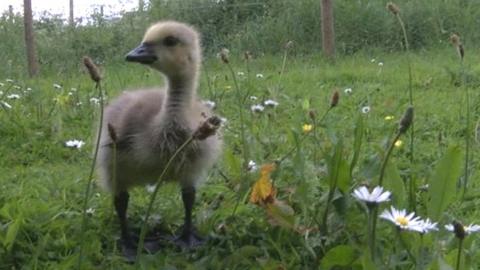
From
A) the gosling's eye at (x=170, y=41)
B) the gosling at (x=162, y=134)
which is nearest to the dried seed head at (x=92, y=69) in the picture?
the gosling at (x=162, y=134)

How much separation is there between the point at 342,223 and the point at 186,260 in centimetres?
60

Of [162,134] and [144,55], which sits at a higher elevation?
[144,55]

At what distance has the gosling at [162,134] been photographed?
10.8 feet

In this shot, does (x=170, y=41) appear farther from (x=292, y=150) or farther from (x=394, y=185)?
(x=394, y=185)

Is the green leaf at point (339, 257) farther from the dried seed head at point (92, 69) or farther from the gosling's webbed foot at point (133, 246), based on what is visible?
the dried seed head at point (92, 69)

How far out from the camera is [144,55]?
11.0ft

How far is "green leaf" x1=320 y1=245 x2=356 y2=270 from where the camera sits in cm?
283

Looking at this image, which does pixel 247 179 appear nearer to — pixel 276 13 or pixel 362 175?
pixel 362 175

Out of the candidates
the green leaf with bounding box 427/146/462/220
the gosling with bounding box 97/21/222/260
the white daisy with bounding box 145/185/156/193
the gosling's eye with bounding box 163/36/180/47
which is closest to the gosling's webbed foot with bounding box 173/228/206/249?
the gosling with bounding box 97/21/222/260

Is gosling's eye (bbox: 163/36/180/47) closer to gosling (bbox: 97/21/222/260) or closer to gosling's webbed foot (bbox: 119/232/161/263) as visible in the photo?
gosling (bbox: 97/21/222/260)

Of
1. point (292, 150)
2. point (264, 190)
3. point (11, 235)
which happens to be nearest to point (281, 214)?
point (264, 190)

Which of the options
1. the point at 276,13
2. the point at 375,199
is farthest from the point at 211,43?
the point at 375,199

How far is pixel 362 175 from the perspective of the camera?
3.11 metres

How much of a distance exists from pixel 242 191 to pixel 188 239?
0.34 meters
